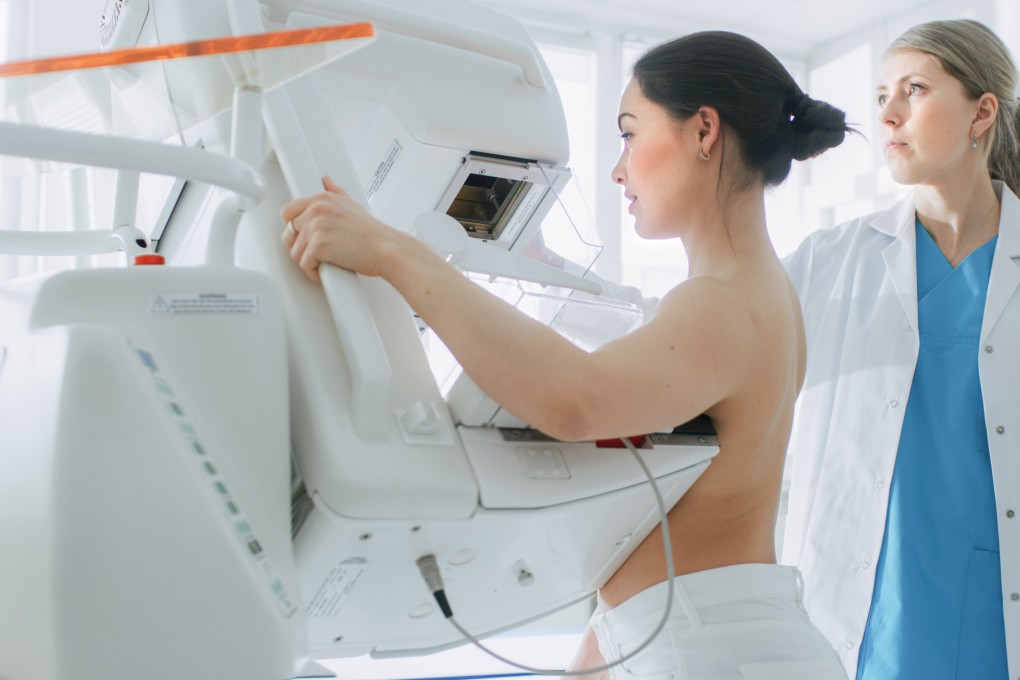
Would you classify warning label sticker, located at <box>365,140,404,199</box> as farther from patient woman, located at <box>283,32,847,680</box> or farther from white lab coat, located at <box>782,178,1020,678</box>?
white lab coat, located at <box>782,178,1020,678</box>

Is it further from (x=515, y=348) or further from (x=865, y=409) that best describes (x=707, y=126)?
(x=865, y=409)

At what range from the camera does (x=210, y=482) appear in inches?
27.0

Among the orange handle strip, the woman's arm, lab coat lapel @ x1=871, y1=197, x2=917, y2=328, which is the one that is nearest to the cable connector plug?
the woman's arm

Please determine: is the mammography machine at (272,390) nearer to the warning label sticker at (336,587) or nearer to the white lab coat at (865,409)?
the warning label sticker at (336,587)

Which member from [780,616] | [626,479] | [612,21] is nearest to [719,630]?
[780,616]

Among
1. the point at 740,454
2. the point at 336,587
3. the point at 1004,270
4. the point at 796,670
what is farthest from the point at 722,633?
the point at 1004,270

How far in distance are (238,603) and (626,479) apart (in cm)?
39

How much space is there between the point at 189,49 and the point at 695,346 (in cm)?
53

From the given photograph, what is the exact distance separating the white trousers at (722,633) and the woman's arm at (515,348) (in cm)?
23

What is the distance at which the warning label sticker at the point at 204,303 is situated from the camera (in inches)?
28.4

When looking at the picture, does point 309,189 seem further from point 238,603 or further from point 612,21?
point 612,21

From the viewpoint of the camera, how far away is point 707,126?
3.83 ft

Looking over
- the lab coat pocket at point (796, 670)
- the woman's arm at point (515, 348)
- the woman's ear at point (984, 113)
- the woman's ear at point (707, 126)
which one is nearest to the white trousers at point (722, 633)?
the lab coat pocket at point (796, 670)

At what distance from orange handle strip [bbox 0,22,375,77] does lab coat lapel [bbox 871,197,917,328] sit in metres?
1.35
